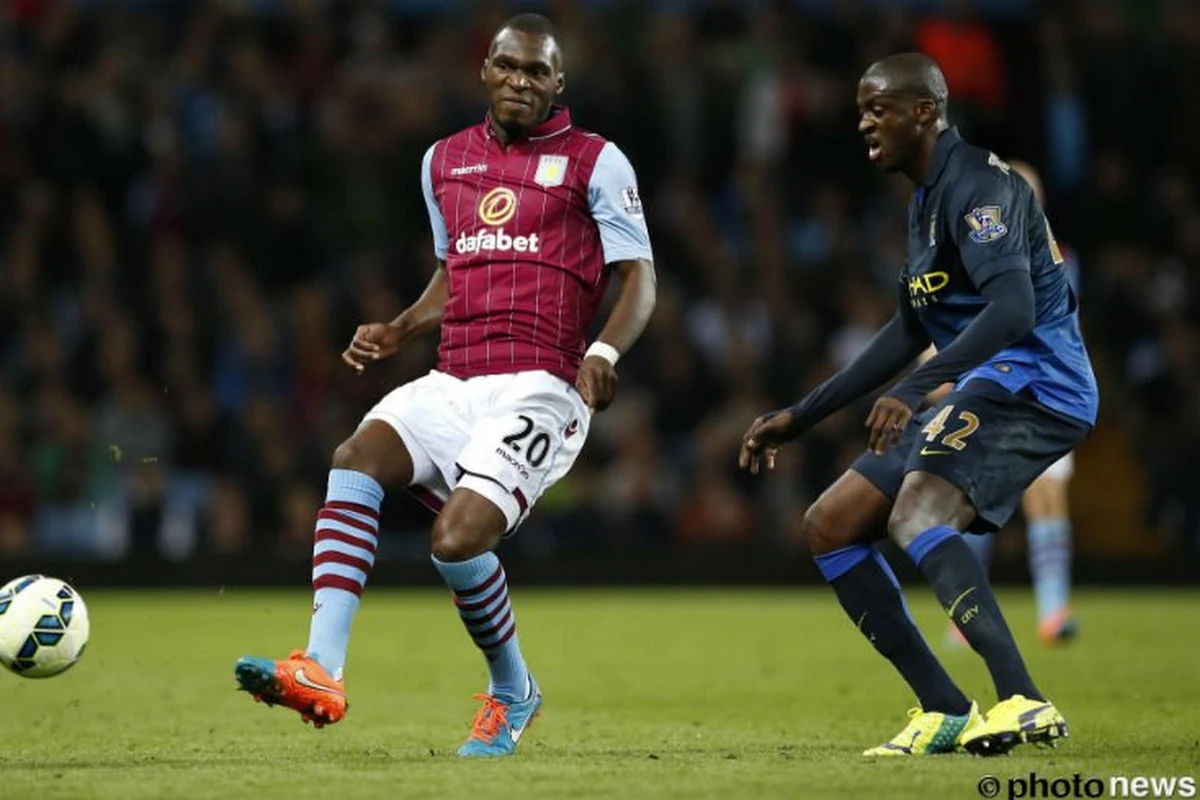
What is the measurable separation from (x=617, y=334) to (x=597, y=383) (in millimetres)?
284

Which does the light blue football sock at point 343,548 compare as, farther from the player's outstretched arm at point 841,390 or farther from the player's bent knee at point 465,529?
the player's outstretched arm at point 841,390

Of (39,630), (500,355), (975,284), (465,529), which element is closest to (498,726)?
(465,529)

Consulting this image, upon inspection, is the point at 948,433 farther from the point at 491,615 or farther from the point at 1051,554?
the point at 1051,554

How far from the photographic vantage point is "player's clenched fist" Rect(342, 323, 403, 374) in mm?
7445

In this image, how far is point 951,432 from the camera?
6977 mm

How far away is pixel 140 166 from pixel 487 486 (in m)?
10.8

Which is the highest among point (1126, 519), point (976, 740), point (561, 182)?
point (561, 182)

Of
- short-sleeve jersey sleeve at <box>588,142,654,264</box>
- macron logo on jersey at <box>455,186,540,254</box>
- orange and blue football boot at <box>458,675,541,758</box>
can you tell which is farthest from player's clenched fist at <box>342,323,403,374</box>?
orange and blue football boot at <box>458,675,541,758</box>

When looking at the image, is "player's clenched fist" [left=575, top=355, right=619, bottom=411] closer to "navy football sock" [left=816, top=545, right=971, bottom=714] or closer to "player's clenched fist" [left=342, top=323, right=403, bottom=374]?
"player's clenched fist" [left=342, top=323, right=403, bottom=374]

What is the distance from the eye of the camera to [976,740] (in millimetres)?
6691

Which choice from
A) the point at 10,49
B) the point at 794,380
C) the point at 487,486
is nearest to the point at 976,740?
the point at 487,486

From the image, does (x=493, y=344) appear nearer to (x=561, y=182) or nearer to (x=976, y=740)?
(x=561, y=182)

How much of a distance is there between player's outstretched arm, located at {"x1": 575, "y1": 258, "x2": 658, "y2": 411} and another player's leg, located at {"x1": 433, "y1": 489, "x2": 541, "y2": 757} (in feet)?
1.58

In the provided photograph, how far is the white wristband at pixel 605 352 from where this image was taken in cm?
700
